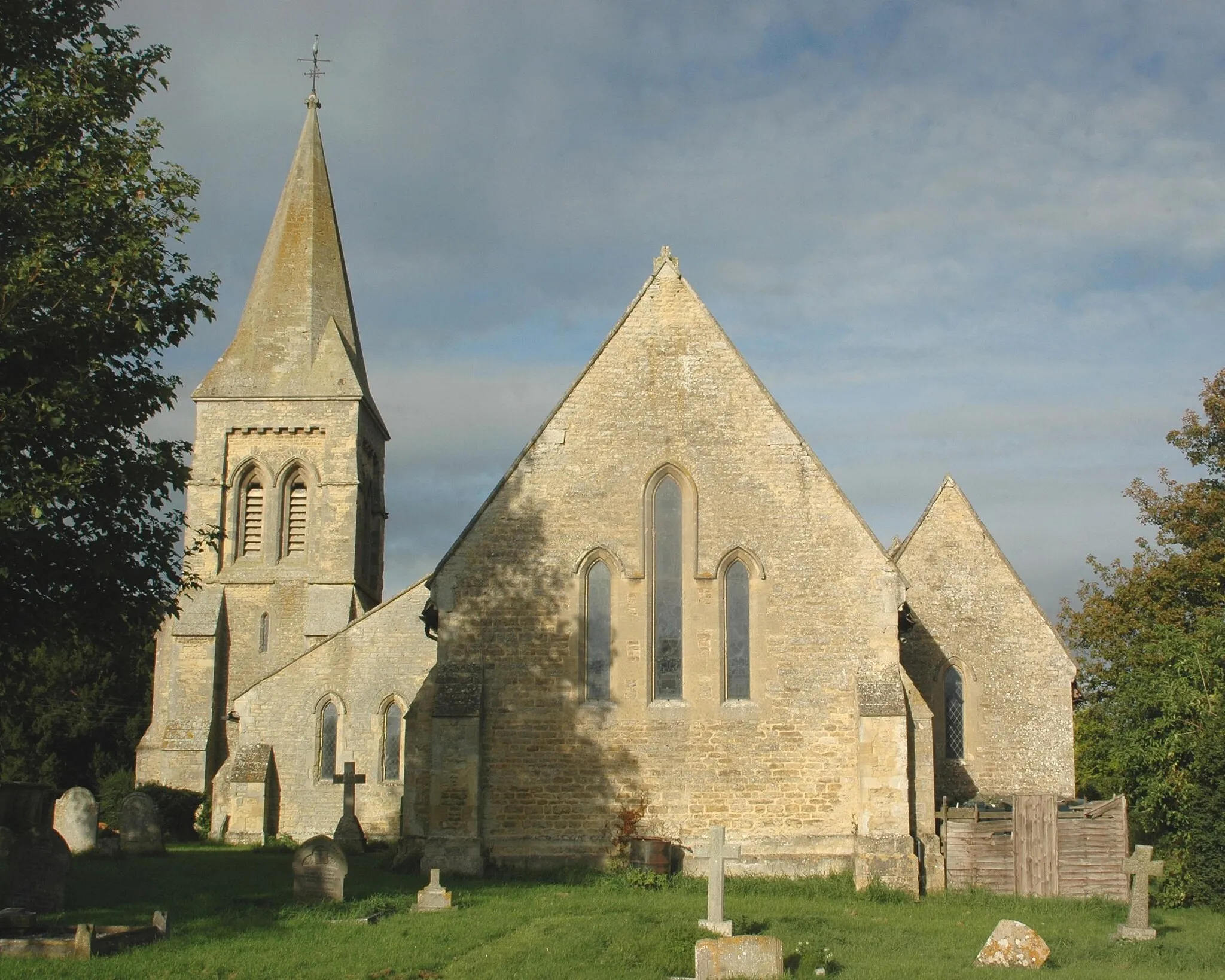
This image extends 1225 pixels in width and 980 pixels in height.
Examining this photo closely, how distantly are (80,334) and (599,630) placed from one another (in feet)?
31.4

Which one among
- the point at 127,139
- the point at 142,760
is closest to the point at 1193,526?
the point at 127,139

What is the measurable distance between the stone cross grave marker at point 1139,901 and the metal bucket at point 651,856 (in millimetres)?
6787

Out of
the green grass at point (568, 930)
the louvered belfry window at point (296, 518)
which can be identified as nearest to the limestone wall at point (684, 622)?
the green grass at point (568, 930)

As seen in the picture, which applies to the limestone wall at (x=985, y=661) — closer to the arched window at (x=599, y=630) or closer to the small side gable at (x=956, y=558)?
the small side gable at (x=956, y=558)

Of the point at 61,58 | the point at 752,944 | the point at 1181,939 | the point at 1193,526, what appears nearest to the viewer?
the point at 752,944

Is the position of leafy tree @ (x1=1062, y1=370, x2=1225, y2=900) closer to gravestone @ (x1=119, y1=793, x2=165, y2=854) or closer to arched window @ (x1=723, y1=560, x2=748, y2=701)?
arched window @ (x1=723, y1=560, x2=748, y2=701)

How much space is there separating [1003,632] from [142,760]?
24492 millimetres

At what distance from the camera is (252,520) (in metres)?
39.8

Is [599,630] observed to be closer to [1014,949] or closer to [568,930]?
[568,930]

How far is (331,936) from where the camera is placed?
14727mm

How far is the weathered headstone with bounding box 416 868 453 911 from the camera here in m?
16.7

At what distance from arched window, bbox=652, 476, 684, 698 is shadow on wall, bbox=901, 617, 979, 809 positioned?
6604 mm

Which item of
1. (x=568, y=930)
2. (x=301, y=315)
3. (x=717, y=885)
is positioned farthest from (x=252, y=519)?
(x=717, y=885)

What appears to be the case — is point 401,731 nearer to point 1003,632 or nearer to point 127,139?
point 1003,632
